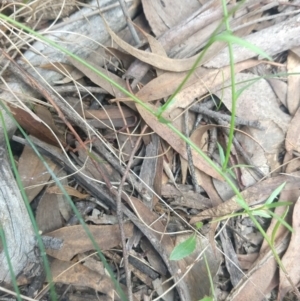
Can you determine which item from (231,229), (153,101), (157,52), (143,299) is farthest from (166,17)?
(143,299)

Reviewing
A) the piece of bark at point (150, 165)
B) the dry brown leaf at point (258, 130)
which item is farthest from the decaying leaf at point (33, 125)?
the dry brown leaf at point (258, 130)

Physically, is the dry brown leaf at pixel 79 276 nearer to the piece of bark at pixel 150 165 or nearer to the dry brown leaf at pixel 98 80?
the piece of bark at pixel 150 165

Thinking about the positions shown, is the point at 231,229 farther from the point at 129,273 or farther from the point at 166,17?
the point at 166,17

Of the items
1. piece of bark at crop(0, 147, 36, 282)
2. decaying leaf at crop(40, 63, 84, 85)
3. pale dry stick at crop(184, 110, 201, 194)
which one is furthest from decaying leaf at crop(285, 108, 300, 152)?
piece of bark at crop(0, 147, 36, 282)

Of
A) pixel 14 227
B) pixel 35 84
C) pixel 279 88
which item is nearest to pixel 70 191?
pixel 14 227

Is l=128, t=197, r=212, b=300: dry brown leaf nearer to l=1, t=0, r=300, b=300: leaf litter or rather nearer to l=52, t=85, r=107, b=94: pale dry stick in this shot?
l=1, t=0, r=300, b=300: leaf litter

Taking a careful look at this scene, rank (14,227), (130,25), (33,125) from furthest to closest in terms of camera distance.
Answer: (130,25) < (33,125) < (14,227)

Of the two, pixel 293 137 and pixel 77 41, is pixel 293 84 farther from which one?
pixel 77 41
